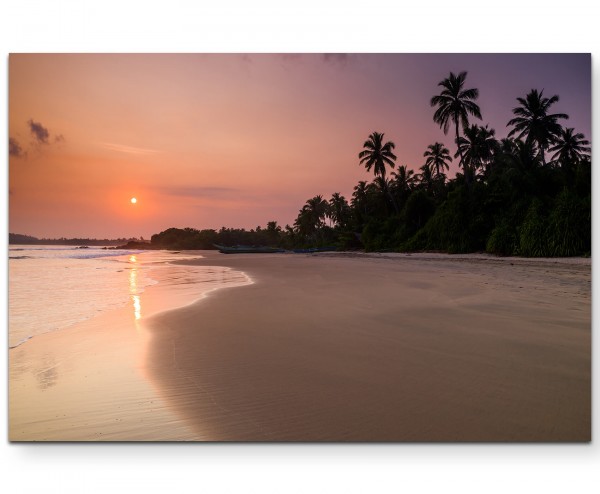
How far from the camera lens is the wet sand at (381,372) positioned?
250 cm

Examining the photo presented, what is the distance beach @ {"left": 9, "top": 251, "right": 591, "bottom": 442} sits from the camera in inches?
98.6

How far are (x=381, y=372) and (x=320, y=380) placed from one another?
0.52 metres

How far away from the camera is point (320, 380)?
9.39 feet

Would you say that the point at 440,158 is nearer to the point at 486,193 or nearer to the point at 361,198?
the point at 361,198

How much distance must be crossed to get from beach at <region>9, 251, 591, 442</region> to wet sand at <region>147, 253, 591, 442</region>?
1cm

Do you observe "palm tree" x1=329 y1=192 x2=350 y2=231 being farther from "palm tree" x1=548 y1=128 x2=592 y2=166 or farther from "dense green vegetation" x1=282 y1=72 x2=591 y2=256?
"palm tree" x1=548 y1=128 x2=592 y2=166

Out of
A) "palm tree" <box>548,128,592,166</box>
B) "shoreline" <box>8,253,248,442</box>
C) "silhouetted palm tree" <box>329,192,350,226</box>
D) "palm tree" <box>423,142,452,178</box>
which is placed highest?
"palm tree" <box>423,142,452,178</box>

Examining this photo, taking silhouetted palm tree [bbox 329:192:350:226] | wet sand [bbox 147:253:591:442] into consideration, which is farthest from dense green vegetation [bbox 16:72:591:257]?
wet sand [bbox 147:253:591:442]

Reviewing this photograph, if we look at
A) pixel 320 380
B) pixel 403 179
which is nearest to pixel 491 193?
pixel 320 380

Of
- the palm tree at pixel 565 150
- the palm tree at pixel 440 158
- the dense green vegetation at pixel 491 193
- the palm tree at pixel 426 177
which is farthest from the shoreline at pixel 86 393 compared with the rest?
the palm tree at pixel 440 158

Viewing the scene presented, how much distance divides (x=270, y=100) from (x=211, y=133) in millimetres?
1145

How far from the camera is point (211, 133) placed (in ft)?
19.4

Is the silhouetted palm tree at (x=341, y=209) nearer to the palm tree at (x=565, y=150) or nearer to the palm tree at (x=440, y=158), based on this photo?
the palm tree at (x=440, y=158)

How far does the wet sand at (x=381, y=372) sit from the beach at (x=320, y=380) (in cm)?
1
